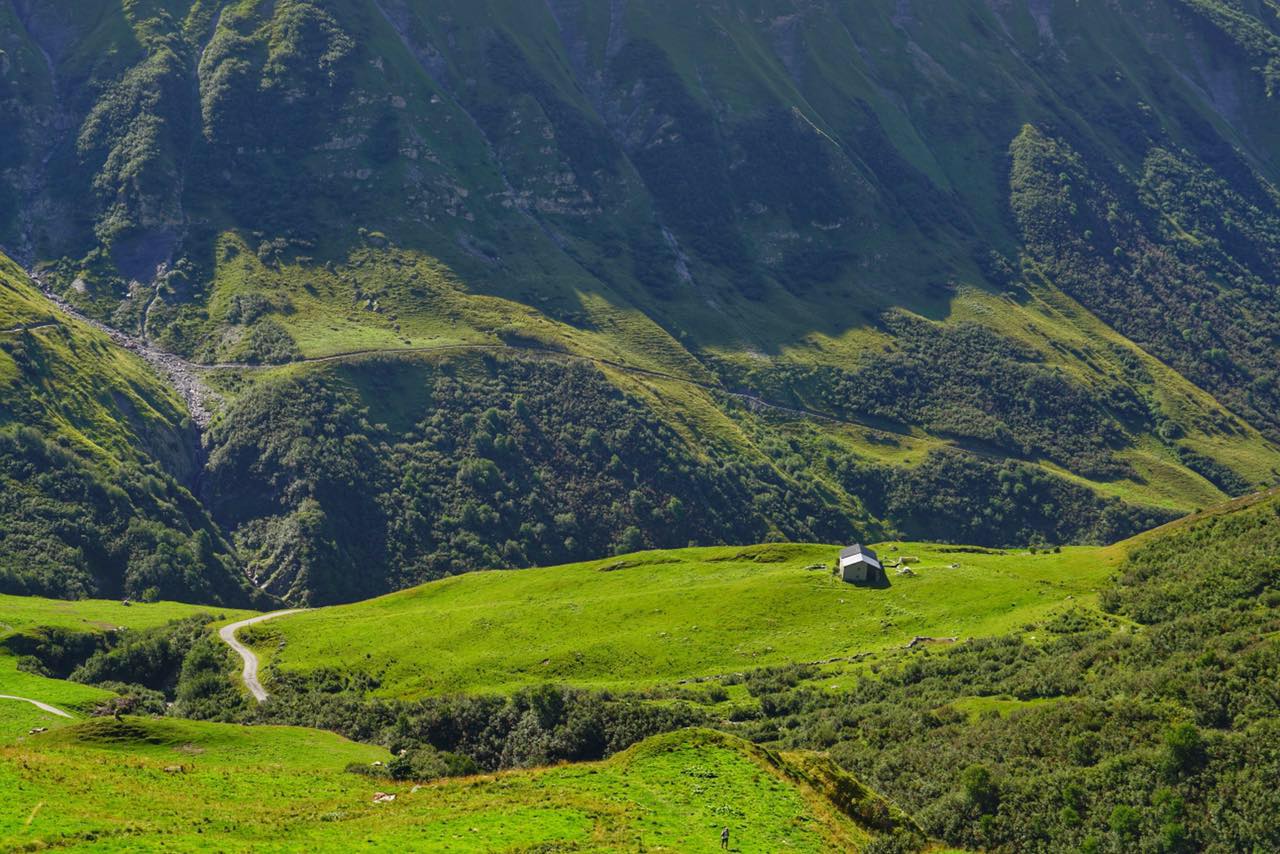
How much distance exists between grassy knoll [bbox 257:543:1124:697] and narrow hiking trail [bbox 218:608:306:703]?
1.94m

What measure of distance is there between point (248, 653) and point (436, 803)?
69095 mm

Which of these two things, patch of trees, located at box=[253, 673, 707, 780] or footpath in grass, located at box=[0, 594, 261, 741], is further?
footpath in grass, located at box=[0, 594, 261, 741]

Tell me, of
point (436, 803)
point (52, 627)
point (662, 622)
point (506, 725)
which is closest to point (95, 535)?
point (52, 627)

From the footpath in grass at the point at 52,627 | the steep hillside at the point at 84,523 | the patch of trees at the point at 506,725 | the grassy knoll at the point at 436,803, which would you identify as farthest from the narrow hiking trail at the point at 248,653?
the steep hillside at the point at 84,523

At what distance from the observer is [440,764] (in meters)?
71.5

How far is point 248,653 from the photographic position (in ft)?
384

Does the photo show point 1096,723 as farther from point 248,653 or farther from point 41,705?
point 248,653

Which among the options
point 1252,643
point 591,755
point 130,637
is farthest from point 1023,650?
point 130,637

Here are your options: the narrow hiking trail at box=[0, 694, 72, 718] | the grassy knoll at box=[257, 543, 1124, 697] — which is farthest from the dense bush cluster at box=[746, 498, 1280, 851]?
the narrow hiking trail at box=[0, 694, 72, 718]

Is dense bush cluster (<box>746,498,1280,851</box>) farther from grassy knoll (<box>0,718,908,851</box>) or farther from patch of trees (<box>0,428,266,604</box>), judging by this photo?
patch of trees (<box>0,428,266,604</box>)

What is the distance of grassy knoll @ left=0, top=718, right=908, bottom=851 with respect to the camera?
4834 centimetres

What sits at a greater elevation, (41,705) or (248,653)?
(41,705)

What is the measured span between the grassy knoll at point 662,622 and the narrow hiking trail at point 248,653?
1936mm

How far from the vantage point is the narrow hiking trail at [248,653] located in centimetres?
10656
